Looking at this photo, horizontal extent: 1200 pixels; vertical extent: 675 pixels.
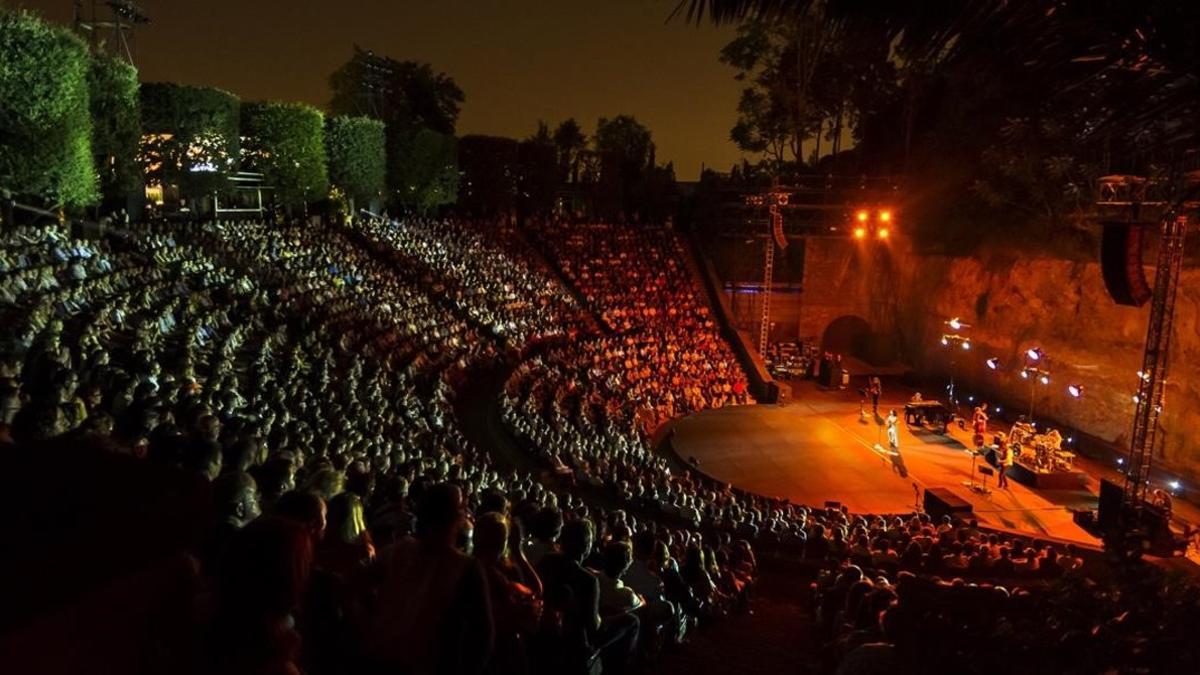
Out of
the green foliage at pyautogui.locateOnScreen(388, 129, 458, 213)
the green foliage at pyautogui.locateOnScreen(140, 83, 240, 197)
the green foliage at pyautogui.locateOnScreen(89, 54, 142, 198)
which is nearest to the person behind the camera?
the green foliage at pyautogui.locateOnScreen(89, 54, 142, 198)

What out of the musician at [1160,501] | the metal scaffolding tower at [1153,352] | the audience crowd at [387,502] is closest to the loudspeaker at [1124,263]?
the metal scaffolding tower at [1153,352]

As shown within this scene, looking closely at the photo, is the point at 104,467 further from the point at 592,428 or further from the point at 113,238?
the point at 113,238

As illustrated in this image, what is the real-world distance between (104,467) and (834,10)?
3153 mm

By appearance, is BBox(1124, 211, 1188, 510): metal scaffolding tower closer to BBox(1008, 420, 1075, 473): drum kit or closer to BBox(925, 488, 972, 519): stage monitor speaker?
BBox(925, 488, 972, 519): stage monitor speaker

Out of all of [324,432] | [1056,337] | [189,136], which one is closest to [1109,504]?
[1056,337]

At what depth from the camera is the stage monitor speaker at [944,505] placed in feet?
50.8

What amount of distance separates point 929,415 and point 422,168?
23.8 metres

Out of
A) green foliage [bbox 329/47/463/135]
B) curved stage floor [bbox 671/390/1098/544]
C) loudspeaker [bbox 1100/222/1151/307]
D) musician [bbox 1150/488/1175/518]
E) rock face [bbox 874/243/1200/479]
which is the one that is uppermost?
green foliage [bbox 329/47/463/135]

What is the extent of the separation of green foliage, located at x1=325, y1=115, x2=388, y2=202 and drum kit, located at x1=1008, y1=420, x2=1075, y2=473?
25564 mm

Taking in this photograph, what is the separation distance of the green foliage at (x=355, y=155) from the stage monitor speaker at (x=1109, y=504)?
27.8m

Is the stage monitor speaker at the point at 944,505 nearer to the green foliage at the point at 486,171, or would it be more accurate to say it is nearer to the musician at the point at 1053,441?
Answer: the musician at the point at 1053,441

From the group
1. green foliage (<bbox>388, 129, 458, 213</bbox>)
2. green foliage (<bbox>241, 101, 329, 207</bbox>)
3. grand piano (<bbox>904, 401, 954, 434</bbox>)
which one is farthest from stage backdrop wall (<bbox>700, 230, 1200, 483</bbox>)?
green foliage (<bbox>241, 101, 329, 207</bbox>)

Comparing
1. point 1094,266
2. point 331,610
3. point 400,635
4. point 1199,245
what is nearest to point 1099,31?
point 400,635

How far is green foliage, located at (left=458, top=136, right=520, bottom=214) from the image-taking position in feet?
129
